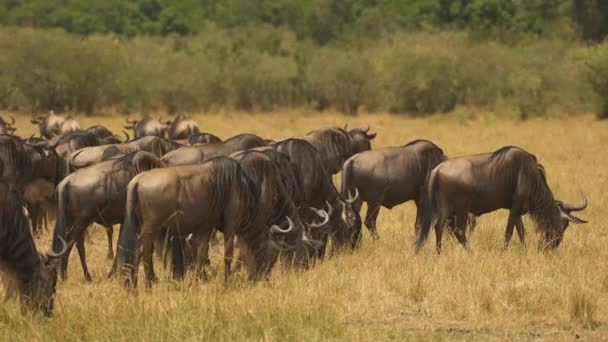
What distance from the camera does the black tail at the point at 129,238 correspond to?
7.07 m

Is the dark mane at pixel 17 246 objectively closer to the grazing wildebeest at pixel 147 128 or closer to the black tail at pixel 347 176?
the black tail at pixel 347 176

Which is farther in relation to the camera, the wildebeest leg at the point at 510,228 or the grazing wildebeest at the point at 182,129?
the grazing wildebeest at the point at 182,129

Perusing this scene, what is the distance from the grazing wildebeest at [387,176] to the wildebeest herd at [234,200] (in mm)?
12

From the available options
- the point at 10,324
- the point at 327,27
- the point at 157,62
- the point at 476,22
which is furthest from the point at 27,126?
the point at 327,27

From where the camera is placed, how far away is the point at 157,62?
1567 inches

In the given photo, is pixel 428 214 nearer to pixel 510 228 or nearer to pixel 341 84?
Answer: pixel 510 228

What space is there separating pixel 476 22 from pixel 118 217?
47601mm

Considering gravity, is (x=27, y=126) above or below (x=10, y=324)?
below

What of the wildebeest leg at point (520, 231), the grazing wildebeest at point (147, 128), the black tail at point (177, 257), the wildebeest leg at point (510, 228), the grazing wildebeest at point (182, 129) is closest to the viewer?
the black tail at point (177, 257)

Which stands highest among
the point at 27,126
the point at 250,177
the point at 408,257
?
the point at 250,177

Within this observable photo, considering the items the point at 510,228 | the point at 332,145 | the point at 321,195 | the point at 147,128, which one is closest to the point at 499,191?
the point at 510,228

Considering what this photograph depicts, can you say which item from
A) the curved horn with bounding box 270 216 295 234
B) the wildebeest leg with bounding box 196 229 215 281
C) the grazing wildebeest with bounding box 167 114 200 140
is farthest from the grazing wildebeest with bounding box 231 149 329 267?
the grazing wildebeest with bounding box 167 114 200 140

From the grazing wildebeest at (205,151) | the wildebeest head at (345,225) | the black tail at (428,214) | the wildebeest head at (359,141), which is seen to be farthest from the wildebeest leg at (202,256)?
the wildebeest head at (359,141)

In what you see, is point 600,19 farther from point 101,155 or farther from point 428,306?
point 428,306
